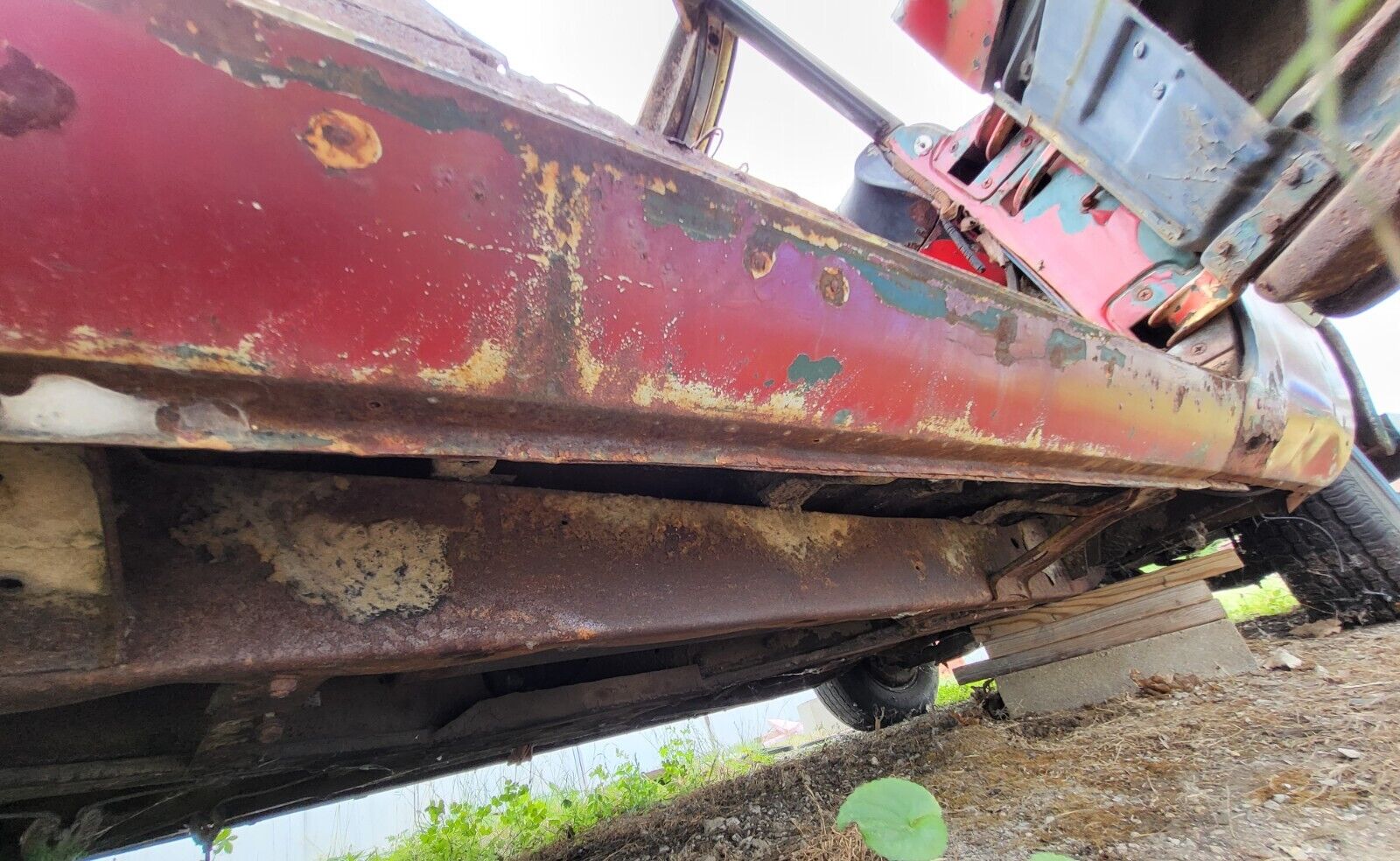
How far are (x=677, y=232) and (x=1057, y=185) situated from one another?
2.04m

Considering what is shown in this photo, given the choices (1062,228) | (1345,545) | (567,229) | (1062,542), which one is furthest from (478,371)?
(1345,545)

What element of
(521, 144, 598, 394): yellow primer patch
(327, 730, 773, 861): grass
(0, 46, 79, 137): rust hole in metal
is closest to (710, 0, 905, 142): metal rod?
(521, 144, 598, 394): yellow primer patch

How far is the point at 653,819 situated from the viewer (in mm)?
1974

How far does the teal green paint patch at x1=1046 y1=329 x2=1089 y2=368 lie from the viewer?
1090 millimetres

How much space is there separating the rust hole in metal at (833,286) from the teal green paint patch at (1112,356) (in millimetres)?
703

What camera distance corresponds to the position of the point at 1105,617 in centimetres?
207

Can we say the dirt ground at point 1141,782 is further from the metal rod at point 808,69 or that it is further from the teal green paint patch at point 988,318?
the metal rod at point 808,69

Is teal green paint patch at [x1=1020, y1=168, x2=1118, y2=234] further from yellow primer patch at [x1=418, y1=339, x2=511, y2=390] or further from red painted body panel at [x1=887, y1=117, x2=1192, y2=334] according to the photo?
yellow primer patch at [x1=418, y1=339, x2=511, y2=390]

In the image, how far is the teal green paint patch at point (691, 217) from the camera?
625mm

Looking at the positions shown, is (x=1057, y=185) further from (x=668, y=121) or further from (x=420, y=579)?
(x=420, y=579)

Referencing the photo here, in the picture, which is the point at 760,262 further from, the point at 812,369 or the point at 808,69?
the point at 808,69

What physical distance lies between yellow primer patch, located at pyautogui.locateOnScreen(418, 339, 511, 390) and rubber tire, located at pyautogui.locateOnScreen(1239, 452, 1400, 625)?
2.83m

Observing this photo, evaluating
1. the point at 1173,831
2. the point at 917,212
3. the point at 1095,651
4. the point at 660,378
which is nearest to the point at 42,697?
the point at 660,378

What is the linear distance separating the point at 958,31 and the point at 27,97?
8.34 feet
